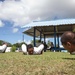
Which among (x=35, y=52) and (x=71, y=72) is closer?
(x=71, y=72)

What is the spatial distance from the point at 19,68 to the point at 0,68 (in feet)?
1.87

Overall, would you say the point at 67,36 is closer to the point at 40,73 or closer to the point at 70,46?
the point at 70,46

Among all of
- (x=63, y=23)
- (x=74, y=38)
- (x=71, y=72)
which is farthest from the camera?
(x=63, y=23)

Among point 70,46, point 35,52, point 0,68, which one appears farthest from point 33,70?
point 35,52

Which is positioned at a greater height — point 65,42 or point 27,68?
point 65,42

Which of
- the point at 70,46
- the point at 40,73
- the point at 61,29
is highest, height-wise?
the point at 61,29

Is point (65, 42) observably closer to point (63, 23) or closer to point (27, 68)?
point (27, 68)

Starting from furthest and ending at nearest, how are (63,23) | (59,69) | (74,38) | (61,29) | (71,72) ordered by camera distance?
(61,29) < (63,23) < (59,69) < (71,72) < (74,38)

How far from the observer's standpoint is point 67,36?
4.07m

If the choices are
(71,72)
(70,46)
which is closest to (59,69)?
(71,72)

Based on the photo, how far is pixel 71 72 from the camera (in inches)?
244

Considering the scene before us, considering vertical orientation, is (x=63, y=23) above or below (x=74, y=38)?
above

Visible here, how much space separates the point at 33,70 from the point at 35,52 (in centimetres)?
813

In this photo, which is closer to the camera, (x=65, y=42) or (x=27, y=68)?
(x=65, y=42)
